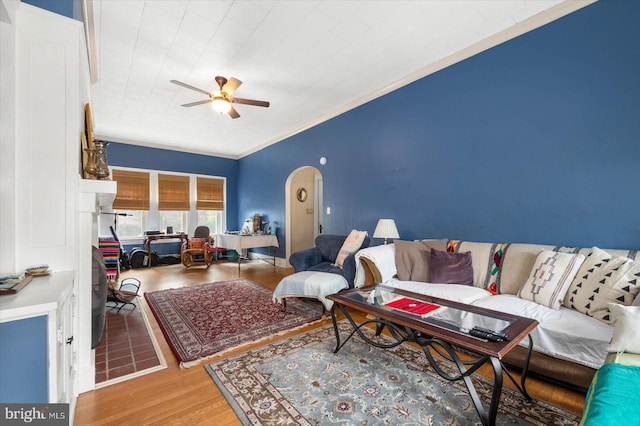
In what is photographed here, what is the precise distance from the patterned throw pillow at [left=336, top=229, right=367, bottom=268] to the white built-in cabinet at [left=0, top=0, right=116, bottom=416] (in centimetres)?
265

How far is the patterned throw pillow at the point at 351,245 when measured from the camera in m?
3.60

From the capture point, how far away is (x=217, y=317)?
3055 mm

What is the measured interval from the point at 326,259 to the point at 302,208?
2.57m

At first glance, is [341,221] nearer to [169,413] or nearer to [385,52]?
[385,52]

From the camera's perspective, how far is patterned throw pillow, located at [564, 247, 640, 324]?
5.65 ft

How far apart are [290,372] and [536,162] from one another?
2.86 metres

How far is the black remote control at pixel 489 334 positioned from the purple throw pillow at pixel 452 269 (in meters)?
1.12

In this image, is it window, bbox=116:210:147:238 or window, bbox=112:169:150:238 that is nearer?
window, bbox=112:169:150:238

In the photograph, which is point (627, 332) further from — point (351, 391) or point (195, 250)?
point (195, 250)

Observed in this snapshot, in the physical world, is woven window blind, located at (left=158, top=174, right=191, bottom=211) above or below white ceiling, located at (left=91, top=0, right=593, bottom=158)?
below

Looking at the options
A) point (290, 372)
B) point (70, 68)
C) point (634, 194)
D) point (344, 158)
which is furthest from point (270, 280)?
point (634, 194)

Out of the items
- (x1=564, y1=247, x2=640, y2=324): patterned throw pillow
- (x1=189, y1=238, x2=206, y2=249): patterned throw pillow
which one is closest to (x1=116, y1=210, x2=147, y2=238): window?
(x1=189, y1=238, x2=206, y2=249): patterned throw pillow

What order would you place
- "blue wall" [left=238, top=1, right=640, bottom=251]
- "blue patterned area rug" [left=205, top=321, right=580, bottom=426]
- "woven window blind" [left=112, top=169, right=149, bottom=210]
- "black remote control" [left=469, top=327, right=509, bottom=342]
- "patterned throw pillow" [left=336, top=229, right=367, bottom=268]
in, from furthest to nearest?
"woven window blind" [left=112, top=169, right=149, bottom=210] → "patterned throw pillow" [left=336, top=229, right=367, bottom=268] → "blue wall" [left=238, top=1, right=640, bottom=251] → "blue patterned area rug" [left=205, top=321, right=580, bottom=426] → "black remote control" [left=469, top=327, right=509, bottom=342]

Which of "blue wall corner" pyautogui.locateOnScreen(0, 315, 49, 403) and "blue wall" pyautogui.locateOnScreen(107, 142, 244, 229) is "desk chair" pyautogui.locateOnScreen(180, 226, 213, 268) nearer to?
"blue wall" pyautogui.locateOnScreen(107, 142, 244, 229)
